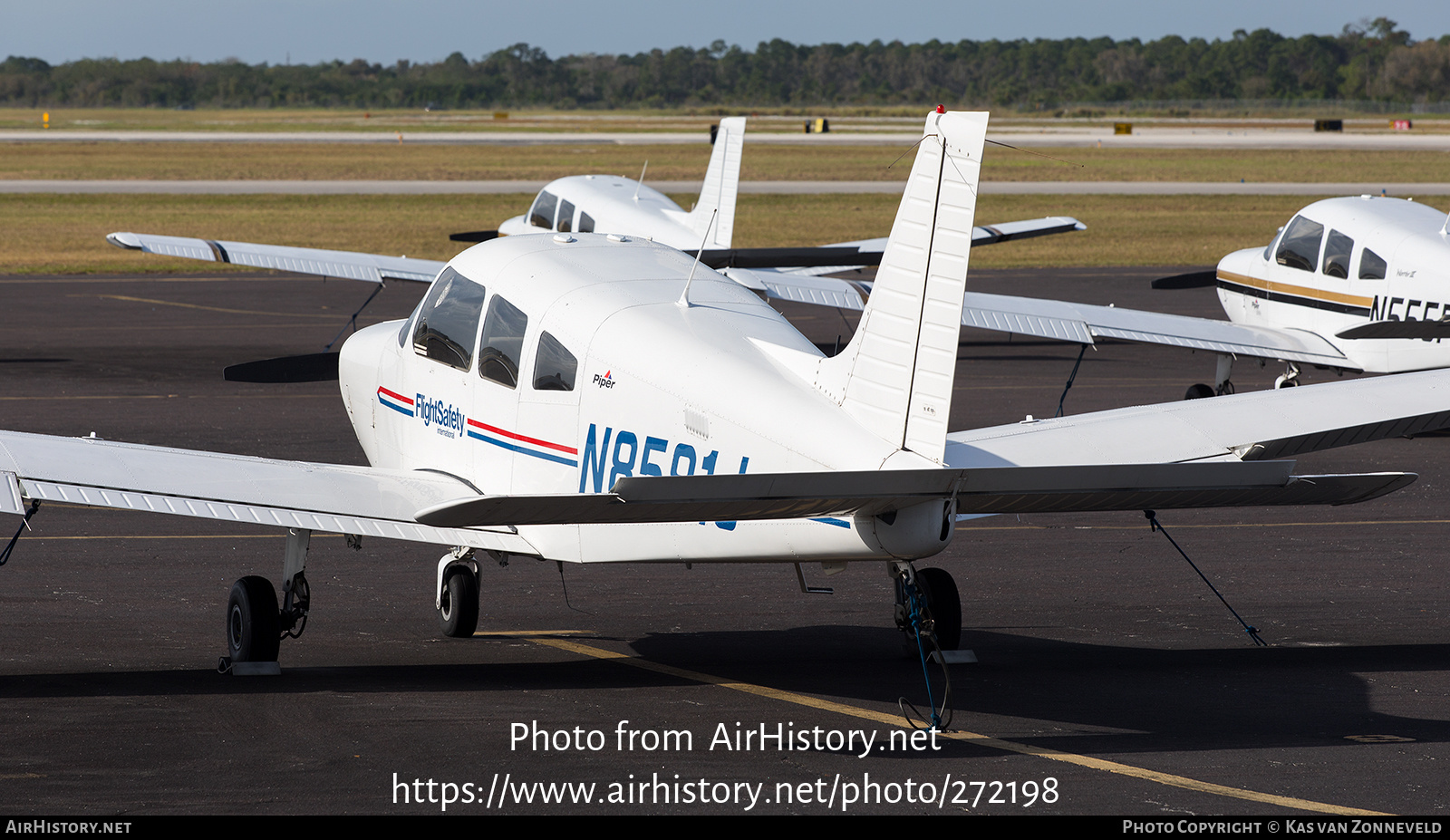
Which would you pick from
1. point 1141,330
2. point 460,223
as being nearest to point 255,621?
point 1141,330

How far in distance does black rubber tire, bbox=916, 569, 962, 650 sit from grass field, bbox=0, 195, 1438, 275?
106ft

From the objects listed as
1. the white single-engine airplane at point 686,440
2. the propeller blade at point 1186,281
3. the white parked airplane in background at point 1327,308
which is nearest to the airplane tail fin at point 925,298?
the white single-engine airplane at point 686,440

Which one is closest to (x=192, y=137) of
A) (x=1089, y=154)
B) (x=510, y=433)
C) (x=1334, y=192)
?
(x=1089, y=154)

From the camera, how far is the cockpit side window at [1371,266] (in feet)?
62.0

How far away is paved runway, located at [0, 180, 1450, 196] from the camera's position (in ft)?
200

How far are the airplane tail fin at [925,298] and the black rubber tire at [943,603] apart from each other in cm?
223

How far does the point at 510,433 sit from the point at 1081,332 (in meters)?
11.1

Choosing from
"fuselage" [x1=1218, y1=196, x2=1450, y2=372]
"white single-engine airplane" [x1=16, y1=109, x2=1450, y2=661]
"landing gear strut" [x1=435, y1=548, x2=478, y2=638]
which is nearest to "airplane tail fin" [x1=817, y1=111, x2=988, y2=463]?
"white single-engine airplane" [x1=16, y1=109, x2=1450, y2=661]

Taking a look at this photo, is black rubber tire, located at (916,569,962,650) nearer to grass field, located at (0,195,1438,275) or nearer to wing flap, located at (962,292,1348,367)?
wing flap, located at (962,292,1348,367)

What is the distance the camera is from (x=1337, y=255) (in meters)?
19.7

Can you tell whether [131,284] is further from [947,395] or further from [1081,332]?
[947,395]

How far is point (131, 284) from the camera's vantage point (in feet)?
115

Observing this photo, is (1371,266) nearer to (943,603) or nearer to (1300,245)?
(1300,245)

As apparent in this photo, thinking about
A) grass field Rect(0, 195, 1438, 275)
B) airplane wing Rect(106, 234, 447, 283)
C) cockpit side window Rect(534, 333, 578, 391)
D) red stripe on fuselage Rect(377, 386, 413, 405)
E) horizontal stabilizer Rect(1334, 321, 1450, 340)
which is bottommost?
grass field Rect(0, 195, 1438, 275)
